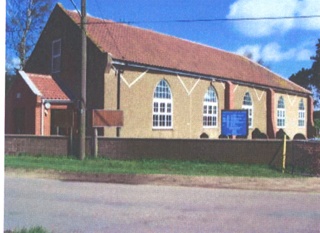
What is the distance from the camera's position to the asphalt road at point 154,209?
711 cm

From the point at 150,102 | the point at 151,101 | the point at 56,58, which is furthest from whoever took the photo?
the point at 56,58

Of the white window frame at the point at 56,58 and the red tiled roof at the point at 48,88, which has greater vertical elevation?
the white window frame at the point at 56,58

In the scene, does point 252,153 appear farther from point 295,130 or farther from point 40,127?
point 295,130

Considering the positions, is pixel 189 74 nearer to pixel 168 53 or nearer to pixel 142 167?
pixel 168 53

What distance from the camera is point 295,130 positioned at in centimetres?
4734

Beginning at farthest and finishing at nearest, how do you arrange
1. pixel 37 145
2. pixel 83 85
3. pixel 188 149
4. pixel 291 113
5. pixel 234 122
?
pixel 291 113
pixel 37 145
pixel 234 122
pixel 83 85
pixel 188 149

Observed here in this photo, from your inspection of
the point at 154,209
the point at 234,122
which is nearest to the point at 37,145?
the point at 234,122

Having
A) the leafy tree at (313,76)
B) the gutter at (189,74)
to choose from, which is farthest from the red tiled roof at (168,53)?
the leafy tree at (313,76)

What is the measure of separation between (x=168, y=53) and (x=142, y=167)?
1590 centimetres

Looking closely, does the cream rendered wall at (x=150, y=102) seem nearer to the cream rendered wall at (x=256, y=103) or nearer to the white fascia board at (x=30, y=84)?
the white fascia board at (x=30, y=84)

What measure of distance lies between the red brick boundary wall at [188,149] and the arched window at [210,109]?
551 inches

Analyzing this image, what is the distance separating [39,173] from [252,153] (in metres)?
8.34

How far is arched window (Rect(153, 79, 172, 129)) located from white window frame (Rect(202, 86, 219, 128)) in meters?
4.25

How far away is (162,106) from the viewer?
94.5 feet
